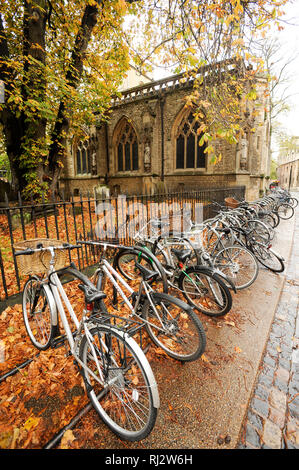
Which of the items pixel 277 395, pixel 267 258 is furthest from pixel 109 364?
pixel 267 258

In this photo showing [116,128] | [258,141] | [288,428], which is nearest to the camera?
[288,428]

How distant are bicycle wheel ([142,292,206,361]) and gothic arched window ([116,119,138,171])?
16.3m

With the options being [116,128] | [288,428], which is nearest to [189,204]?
[288,428]

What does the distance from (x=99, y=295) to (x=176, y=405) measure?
1.14m

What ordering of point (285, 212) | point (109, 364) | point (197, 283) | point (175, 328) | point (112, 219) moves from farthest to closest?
point (285, 212), point (112, 219), point (197, 283), point (175, 328), point (109, 364)

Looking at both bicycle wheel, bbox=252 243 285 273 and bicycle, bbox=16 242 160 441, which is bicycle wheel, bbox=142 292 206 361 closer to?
bicycle, bbox=16 242 160 441

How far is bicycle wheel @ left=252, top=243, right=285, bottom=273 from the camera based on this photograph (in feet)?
14.5

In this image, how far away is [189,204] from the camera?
6.73 metres

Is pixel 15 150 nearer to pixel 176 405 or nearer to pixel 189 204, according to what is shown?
pixel 189 204

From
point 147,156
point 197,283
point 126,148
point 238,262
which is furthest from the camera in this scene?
point 126,148

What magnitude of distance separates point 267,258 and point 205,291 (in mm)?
2287

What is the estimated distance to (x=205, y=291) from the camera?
118 inches

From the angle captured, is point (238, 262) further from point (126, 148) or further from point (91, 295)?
point (126, 148)
